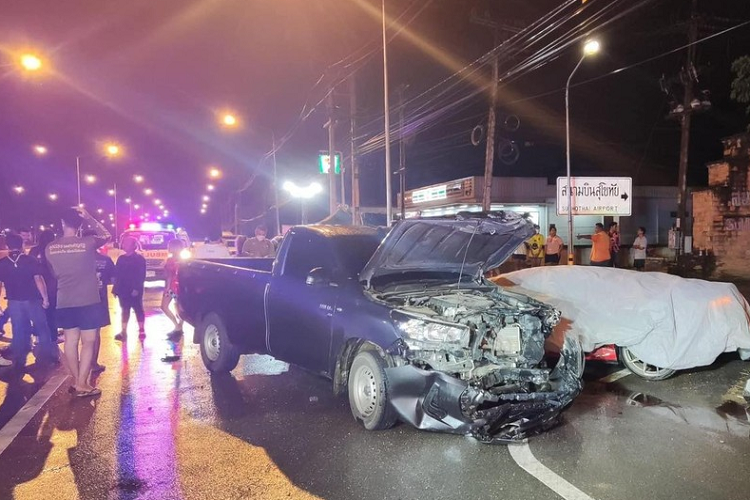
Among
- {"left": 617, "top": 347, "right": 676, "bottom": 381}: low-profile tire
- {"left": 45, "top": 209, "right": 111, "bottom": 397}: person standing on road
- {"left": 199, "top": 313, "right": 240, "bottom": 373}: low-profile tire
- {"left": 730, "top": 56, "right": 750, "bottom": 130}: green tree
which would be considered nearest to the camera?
{"left": 45, "top": 209, "right": 111, "bottom": 397}: person standing on road

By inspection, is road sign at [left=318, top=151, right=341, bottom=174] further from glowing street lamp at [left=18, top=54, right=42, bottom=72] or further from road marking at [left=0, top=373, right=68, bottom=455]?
road marking at [left=0, top=373, right=68, bottom=455]

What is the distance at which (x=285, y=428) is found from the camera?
16.1ft

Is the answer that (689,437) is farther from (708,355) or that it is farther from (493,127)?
(493,127)

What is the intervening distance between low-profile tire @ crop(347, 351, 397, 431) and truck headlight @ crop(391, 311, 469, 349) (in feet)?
1.37

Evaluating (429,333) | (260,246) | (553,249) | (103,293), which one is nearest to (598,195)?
Result: (553,249)

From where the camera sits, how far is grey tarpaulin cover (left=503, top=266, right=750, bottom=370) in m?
6.17

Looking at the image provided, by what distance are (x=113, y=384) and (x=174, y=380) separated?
68 centimetres

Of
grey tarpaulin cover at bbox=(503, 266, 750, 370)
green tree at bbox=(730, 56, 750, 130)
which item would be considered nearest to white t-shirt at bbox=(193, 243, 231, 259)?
grey tarpaulin cover at bbox=(503, 266, 750, 370)

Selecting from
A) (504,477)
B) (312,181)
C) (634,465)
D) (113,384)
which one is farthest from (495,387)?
(312,181)

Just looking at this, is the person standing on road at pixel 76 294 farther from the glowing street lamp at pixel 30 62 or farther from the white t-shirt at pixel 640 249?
the white t-shirt at pixel 640 249

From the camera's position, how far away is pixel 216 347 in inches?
274

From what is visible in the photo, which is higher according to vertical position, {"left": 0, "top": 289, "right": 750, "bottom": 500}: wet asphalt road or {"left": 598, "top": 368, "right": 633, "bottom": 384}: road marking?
{"left": 0, "top": 289, "right": 750, "bottom": 500}: wet asphalt road

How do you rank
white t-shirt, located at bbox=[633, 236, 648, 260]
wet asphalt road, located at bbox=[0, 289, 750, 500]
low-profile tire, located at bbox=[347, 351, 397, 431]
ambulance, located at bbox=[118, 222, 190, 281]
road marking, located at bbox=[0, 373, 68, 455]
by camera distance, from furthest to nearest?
1. ambulance, located at bbox=[118, 222, 190, 281]
2. white t-shirt, located at bbox=[633, 236, 648, 260]
3. road marking, located at bbox=[0, 373, 68, 455]
4. low-profile tire, located at bbox=[347, 351, 397, 431]
5. wet asphalt road, located at bbox=[0, 289, 750, 500]

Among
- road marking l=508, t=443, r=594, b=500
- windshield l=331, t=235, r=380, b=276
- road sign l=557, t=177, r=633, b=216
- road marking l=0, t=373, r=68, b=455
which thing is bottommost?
road marking l=508, t=443, r=594, b=500
